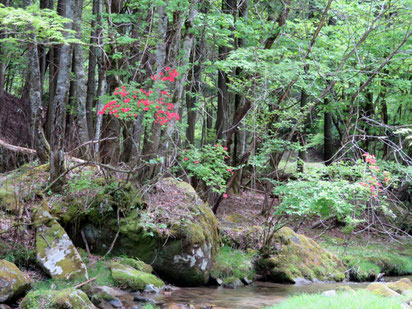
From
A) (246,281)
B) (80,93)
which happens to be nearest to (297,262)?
(246,281)

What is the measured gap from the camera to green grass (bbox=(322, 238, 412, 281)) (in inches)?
454

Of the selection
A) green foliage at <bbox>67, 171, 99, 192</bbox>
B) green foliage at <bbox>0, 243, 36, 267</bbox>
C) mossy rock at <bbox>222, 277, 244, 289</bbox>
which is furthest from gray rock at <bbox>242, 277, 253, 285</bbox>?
green foliage at <bbox>0, 243, 36, 267</bbox>

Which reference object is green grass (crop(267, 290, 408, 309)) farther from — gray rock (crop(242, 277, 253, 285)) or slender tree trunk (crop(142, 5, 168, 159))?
slender tree trunk (crop(142, 5, 168, 159))

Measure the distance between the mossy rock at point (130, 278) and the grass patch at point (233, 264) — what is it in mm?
2036

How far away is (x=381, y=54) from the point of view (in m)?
14.2

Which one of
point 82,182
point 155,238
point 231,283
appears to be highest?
point 82,182

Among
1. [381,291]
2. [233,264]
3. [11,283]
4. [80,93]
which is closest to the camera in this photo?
[11,283]

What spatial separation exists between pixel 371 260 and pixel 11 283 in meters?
10.5

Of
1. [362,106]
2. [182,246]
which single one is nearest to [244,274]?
[182,246]

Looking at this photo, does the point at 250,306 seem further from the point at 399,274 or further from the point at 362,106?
the point at 362,106

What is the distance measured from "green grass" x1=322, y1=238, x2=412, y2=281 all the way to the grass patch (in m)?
2.75

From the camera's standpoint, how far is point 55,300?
17.8ft

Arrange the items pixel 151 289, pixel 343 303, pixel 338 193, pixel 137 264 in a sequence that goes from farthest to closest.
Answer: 1. pixel 137 264
2. pixel 338 193
3. pixel 151 289
4. pixel 343 303

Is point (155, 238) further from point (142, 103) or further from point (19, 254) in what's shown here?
point (142, 103)
